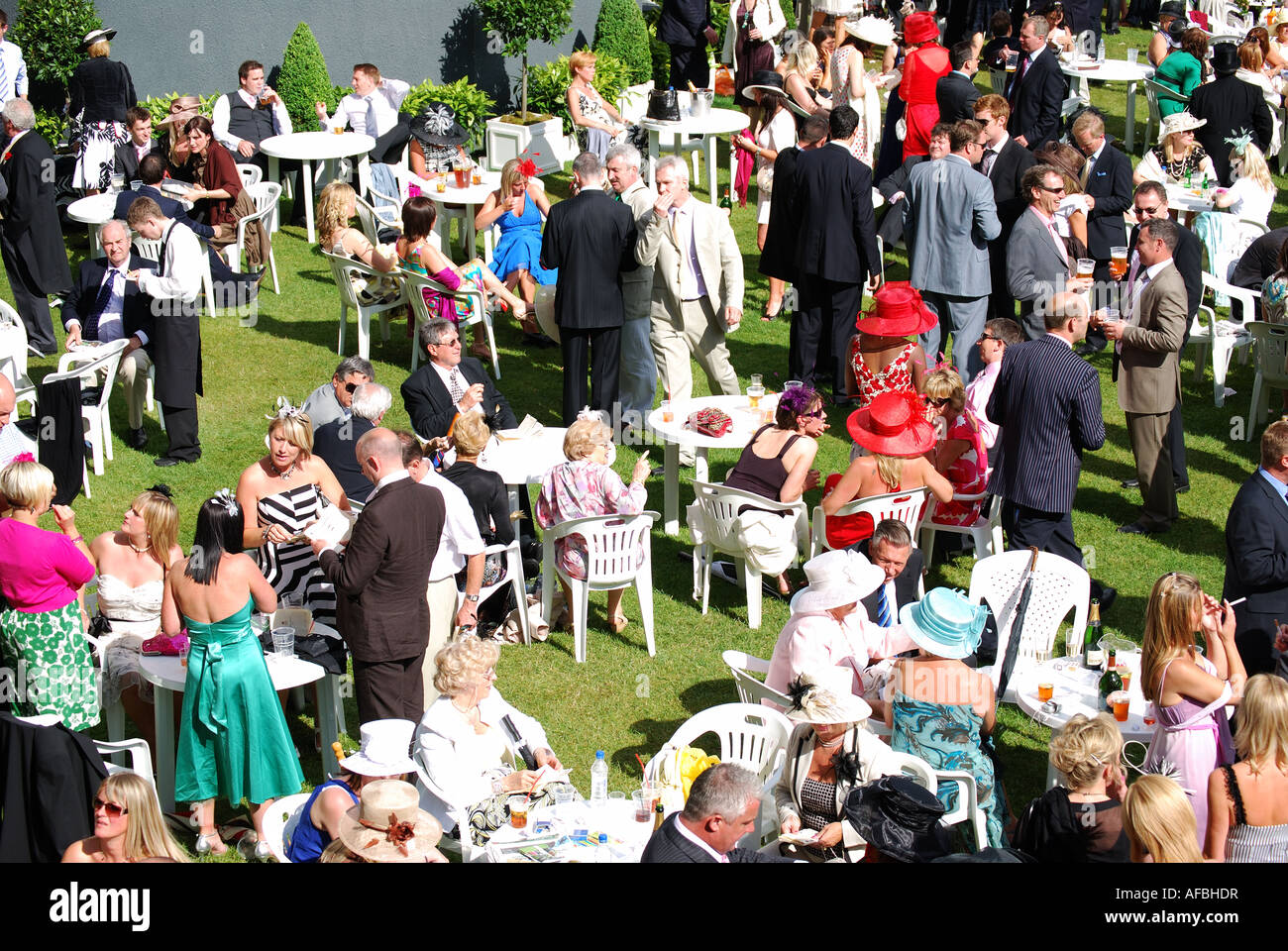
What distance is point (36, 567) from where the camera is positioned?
5926 mm

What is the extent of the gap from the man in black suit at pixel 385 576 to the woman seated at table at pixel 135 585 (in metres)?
0.84

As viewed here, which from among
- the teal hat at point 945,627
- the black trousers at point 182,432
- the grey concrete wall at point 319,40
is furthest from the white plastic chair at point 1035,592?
the grey concrete wall at point 319,40

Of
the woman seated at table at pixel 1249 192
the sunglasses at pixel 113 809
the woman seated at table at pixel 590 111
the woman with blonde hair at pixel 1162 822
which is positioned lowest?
the sunglasses at pixel 113 809

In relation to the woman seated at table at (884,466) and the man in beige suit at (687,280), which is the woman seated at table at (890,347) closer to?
the man in beige suit at (687,280)

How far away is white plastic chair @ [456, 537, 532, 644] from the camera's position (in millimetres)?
7332

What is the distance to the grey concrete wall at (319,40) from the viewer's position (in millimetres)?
14602

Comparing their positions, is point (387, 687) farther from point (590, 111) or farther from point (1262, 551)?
point (590, 111)

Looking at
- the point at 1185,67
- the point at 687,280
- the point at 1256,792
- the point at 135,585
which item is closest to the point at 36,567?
the point at 135,585

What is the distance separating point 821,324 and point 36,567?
5.92 meters

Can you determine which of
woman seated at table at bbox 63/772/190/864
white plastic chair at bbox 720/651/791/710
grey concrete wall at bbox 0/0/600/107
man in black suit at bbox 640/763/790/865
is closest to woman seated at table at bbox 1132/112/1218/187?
white plastic chair at bbox 720/651/791/710

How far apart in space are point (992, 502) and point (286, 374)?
5.62 metres

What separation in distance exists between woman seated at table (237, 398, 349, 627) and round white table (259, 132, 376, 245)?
6673mm

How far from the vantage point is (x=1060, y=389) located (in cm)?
721

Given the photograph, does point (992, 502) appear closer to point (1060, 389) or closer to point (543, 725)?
point (1060, 389)
